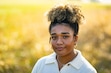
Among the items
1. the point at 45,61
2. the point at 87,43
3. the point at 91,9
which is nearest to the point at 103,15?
the point at 91,9

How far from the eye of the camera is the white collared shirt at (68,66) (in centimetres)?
354

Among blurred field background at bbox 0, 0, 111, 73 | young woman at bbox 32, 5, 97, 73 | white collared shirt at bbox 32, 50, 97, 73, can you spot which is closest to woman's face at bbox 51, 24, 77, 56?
young woman at bbox 32, 5, 97, 73

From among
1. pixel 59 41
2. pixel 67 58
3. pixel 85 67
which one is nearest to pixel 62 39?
pixel 59 41

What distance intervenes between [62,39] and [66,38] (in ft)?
0.12

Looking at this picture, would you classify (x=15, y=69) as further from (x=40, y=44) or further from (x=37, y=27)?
(x=37, y=27)

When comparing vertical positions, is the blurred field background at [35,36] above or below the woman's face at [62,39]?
below

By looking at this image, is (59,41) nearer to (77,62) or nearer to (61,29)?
(61,29)

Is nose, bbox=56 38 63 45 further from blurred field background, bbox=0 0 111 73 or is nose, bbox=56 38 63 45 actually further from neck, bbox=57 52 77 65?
blurred field background, bbox=0 0 111 73

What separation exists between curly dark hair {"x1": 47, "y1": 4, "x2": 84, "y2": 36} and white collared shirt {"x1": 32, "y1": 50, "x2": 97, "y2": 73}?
0.79 ft

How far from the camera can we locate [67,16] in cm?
357

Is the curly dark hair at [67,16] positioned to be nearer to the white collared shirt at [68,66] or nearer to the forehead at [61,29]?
the forehead at [61,29]

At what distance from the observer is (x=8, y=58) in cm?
705

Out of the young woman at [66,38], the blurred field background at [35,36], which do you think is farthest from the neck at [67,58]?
the blurred field background at [35,36]

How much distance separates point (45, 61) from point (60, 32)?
1.12 ft
